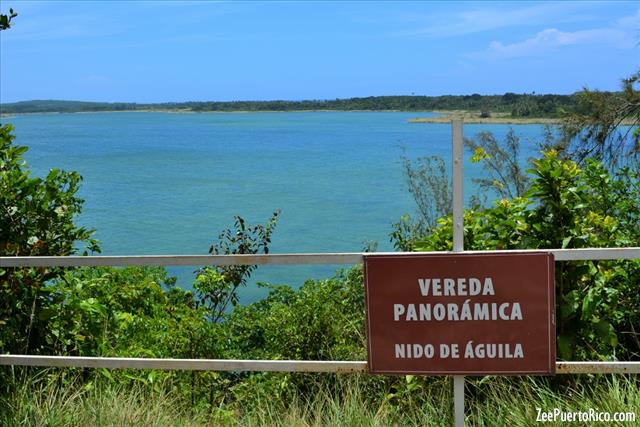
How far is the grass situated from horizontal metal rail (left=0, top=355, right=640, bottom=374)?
0.30m

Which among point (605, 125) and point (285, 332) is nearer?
point (285, 332)

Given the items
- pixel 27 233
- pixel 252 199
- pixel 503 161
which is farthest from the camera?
pixel 252 199

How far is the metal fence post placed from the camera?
4.00m

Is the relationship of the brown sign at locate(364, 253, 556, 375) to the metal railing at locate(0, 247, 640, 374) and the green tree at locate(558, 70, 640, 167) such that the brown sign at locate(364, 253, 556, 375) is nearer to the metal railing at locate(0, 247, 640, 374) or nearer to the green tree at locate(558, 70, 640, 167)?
the metal railing at locate(0, 247, 640, 374)

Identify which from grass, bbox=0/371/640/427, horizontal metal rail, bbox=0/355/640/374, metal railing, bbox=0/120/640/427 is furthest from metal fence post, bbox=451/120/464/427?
horizontal metal rail, bbox=0/355/640/374

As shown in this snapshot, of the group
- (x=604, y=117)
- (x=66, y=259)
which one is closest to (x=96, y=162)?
(x=604, y=117)

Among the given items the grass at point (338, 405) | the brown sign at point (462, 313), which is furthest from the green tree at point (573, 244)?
the brown sign at point (462, 313)

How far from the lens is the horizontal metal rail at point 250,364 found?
4.12m

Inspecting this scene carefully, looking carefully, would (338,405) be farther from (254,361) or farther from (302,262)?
(302,262)

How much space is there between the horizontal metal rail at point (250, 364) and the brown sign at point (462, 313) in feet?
0.64

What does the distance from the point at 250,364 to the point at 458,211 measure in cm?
137

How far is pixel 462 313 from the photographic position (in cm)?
404

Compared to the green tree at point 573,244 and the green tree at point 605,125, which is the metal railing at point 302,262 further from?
the green tree at point 605,125

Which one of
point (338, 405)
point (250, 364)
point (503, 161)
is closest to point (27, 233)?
point (250, 364)
